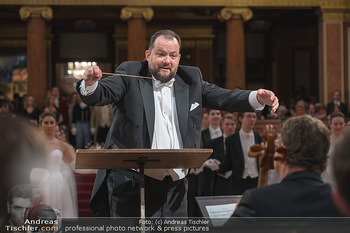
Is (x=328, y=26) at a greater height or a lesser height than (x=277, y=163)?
greater

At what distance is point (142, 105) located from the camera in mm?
3695

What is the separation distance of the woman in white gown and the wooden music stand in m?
4.20

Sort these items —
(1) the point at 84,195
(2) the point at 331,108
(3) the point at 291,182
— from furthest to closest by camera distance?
1. (2) the point at 331,108
2. (1) the point at 84,195
3. (3) the point at 291,182

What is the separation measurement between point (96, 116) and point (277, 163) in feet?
44.3

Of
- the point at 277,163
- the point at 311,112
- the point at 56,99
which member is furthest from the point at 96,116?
the point at 277,163

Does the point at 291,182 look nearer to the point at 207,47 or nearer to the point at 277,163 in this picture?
the point at 277,163

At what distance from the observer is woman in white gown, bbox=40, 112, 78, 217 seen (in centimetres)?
730

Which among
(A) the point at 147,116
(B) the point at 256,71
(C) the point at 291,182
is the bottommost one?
(C) the point at 291,182

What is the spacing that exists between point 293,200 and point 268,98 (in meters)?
1.37

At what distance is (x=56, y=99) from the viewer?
14953 mm

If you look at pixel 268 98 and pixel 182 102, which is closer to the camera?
pixel 268 98

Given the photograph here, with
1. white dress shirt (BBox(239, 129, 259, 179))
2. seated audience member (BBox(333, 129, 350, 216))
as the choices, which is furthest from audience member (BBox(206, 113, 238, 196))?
seated audience member (BBox(333, 129, 350, 216))

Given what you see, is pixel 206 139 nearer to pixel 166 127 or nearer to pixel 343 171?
pixel 166 127

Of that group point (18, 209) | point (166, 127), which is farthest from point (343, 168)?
point (166, 127)
